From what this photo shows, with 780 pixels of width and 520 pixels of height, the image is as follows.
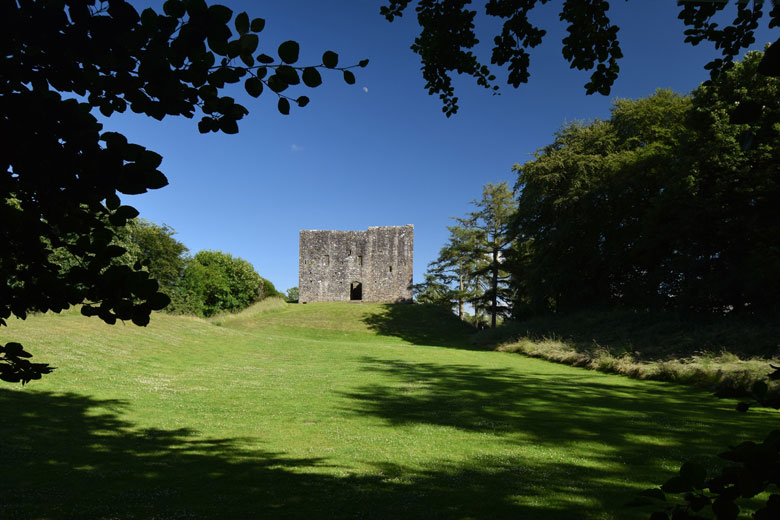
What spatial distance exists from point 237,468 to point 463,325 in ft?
117

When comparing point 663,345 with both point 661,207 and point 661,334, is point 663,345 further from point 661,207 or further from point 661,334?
point 661,207

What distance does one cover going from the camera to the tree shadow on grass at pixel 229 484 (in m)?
4.36

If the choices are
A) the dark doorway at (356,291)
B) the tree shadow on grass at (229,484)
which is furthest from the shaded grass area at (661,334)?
the dark doorway at (356,291)

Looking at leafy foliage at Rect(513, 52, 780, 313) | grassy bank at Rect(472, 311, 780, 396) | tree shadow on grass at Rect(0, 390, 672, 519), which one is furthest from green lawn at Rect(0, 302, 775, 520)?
leafy foliage at Rect(513, 52, 780, 313)

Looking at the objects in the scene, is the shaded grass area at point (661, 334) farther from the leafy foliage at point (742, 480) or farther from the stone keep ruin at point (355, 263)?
the stone keep ruin at point (355, 263)

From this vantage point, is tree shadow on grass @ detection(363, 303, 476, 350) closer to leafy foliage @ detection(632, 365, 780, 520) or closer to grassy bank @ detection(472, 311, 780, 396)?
grassy bank @ detection(472, 311, 780, 396)

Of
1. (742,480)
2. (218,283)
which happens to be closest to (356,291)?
(218,283)

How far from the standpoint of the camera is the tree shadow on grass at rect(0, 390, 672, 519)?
4.36 meters

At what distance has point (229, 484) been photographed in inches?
198

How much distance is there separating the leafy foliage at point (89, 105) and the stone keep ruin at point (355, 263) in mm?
49095

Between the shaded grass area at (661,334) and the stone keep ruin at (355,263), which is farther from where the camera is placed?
the stone keep ruin at (355,263)

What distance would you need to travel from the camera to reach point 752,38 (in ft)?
15.1

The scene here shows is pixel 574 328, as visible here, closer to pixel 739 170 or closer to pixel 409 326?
pixel 739 170

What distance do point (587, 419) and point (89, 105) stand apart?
370 inches
